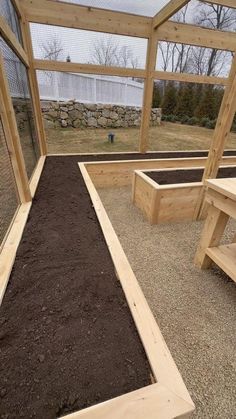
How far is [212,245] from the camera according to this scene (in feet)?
5.93

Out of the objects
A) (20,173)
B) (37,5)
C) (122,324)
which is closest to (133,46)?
(37,5)

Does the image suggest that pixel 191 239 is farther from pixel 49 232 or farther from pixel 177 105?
pixel 177 105

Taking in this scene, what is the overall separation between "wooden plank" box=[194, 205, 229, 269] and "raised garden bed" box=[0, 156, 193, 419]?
81 cm

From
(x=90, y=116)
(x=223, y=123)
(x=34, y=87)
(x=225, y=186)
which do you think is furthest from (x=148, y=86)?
(x=90, y=116)

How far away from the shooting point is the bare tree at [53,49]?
342 cm

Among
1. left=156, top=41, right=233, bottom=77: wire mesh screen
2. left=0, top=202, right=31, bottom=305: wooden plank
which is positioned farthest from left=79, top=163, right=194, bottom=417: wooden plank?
left=156, top=41, right=233, bottom=77: wire mesh screen

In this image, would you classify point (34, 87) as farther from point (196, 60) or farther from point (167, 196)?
point (196, 60)

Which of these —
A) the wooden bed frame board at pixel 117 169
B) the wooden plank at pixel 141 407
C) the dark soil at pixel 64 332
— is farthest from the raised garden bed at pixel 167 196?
the wooden plank at pixel 141 407

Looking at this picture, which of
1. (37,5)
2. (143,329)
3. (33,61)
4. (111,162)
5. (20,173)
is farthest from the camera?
(111,162)

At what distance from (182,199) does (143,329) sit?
6.37 ft

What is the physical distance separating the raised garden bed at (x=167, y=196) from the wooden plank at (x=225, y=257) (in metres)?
0.94

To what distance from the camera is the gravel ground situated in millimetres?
1135

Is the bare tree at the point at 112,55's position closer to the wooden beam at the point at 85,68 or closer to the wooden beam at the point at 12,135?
the wooden beam at the point at 85,68

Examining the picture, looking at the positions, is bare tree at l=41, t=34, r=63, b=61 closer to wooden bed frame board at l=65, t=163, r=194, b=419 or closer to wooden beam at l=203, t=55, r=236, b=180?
wooden beam at l=203, t=55, r=236, b=180
